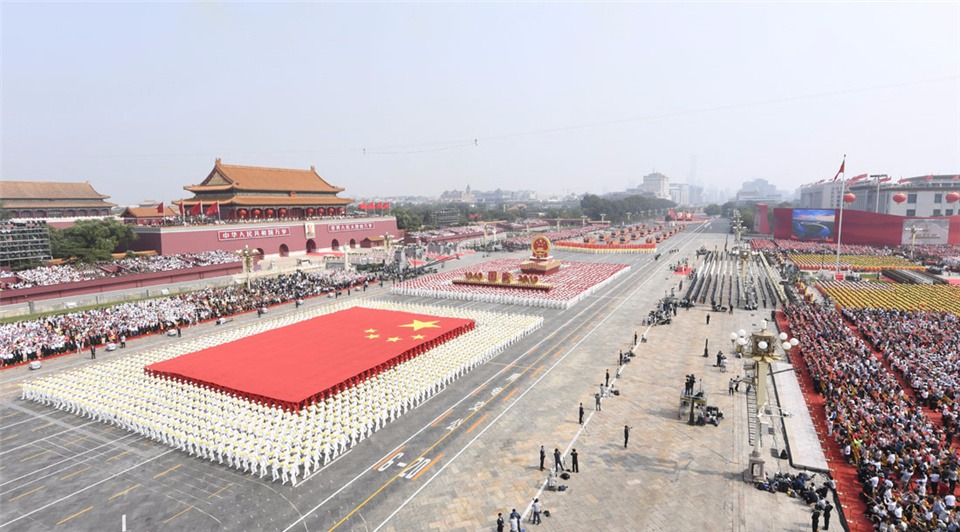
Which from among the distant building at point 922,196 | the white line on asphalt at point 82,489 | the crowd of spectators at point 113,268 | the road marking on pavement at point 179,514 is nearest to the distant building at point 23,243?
the crowd of spectators at point 113,268

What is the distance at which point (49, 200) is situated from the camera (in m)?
68.9

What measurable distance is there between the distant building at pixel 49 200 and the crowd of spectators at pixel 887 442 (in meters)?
79.8

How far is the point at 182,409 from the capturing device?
19.7 m

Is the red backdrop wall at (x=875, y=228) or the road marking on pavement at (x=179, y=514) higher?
the red backdrop wall at (x=875, y=228)

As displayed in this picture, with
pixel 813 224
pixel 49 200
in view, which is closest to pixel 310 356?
pixel 49 200

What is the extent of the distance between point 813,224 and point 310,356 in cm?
8716

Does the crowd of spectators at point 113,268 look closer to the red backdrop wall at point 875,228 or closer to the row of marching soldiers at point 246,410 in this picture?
the row of marching soldiers at point 246,410

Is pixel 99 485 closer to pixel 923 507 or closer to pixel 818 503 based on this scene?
pixel 818 503

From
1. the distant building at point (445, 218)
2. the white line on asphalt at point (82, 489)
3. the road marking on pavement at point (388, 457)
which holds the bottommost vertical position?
the white line on asphalt at point (82, 489)

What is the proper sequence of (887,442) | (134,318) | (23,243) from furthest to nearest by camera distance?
(23,243) → (134,318) → (887,442)

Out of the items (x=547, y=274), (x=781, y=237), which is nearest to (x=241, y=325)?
(x=547, y=274)

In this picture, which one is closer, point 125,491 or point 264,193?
point 125,491

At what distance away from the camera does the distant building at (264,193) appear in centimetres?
6506

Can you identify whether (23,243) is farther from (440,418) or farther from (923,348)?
(923,348)
